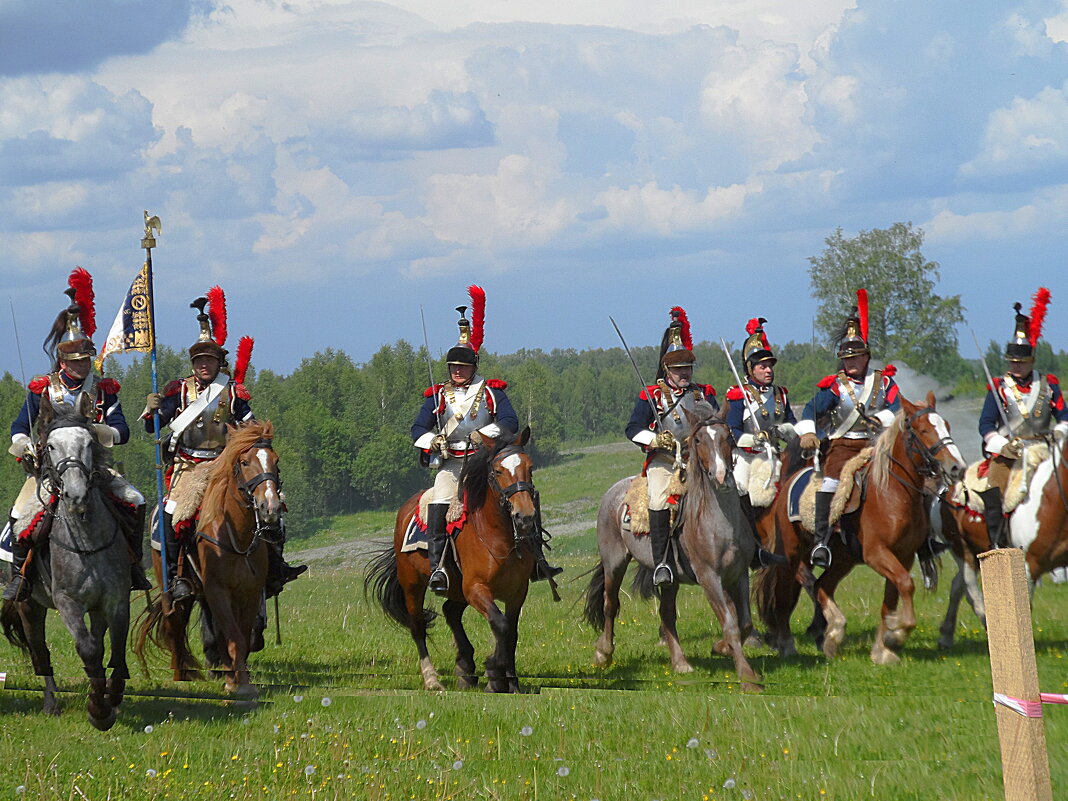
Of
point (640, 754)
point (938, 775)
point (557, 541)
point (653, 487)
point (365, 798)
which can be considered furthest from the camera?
point (557, 541)

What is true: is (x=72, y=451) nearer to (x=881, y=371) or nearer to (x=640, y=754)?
(x=640, y=754)

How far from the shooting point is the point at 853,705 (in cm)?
803

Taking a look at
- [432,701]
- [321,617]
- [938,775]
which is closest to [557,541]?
[321,617]

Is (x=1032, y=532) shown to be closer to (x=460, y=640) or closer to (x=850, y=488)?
(x=850, y=488)

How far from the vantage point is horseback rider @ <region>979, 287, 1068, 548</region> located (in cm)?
1277

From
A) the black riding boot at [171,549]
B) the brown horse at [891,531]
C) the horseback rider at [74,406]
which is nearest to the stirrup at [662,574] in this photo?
the brown horse at [891,531]

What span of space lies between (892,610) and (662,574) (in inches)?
86.9

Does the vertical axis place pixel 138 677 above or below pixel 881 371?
below

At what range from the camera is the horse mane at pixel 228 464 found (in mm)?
11086

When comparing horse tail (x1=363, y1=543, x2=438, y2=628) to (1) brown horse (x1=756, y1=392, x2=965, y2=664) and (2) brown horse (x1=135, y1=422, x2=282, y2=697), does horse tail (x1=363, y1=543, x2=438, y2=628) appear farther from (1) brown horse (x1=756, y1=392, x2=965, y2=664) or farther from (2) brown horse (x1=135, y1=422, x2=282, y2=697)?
(1) brown horse (x1=756, y1=392, x2=965, y2=664)

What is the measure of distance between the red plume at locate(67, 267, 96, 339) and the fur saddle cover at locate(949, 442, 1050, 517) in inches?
330

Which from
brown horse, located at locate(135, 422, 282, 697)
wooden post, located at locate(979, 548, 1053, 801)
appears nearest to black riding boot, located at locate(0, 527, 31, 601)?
brown horse, located at locate(135, 422, 282, 697)

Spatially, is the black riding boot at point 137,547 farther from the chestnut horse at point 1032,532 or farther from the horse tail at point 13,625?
the chestnut horse at point 1032,532

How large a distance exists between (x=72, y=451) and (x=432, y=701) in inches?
130
